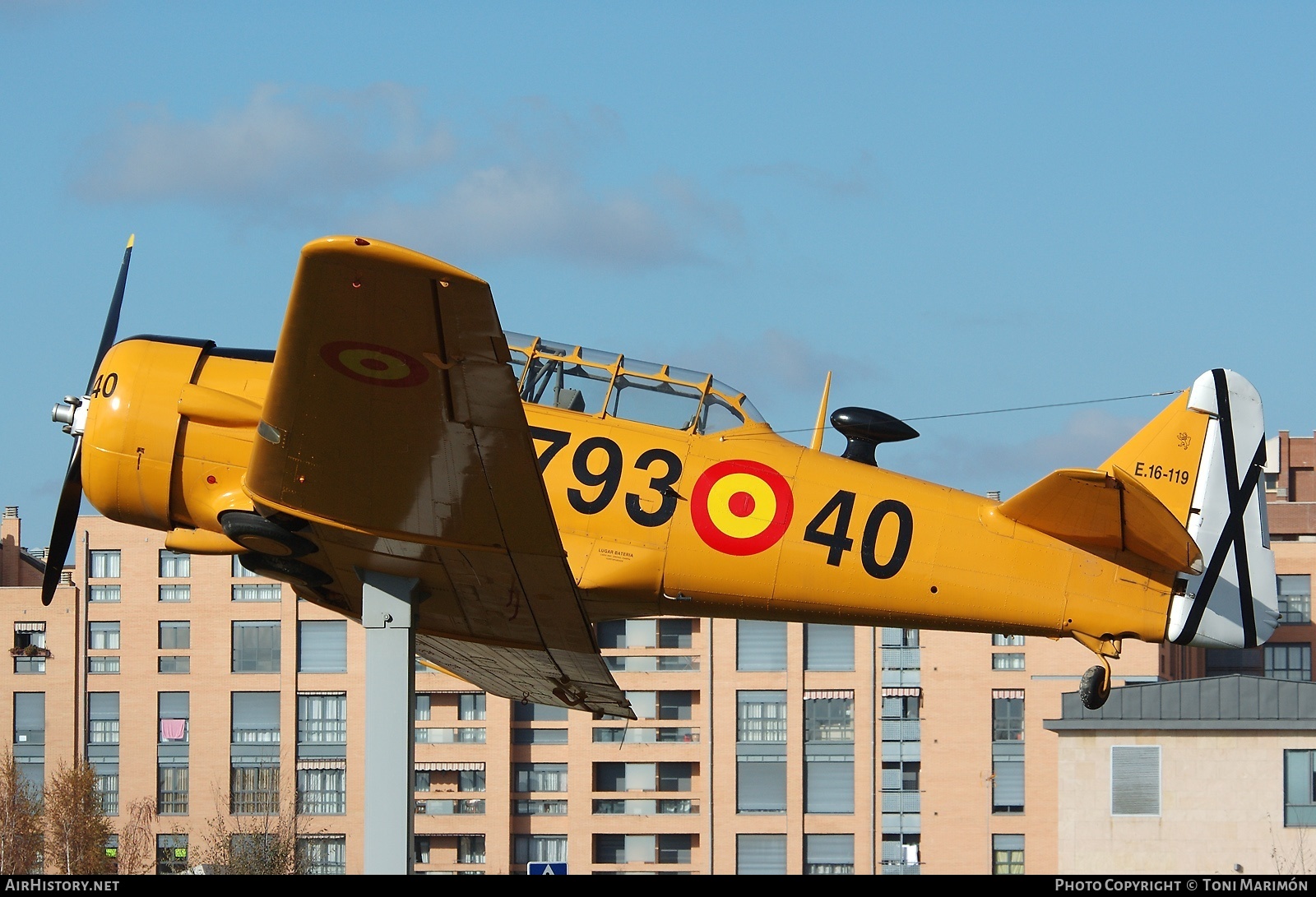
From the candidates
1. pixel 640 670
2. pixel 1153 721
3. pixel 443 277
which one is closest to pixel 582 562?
pixel 443 277

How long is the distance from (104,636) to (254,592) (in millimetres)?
5590

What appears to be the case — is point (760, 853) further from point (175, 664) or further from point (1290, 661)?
point (1290, 661)

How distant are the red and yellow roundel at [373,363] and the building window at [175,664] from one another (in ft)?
141

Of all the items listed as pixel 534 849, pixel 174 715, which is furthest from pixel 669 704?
pixel 174 715

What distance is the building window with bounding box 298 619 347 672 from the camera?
48.7 meters

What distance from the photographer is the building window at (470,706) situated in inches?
1877

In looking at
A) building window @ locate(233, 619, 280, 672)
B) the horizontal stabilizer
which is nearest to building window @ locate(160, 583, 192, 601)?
building window @ locate(233, 619, 280, 672)

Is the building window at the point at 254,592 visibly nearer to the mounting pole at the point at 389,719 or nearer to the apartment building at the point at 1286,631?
the apartment building at the point at 1286,631

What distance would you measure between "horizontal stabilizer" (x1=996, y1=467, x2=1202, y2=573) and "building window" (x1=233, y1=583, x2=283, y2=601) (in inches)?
1570

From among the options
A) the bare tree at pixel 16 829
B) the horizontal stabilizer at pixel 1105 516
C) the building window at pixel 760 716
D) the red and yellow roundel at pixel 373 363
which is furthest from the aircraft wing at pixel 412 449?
the building window at pixel 760 716

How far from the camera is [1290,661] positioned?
5753cm

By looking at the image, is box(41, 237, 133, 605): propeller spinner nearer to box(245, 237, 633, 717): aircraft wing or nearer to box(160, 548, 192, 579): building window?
box(245, 237, 633, 717): aircraft wing
